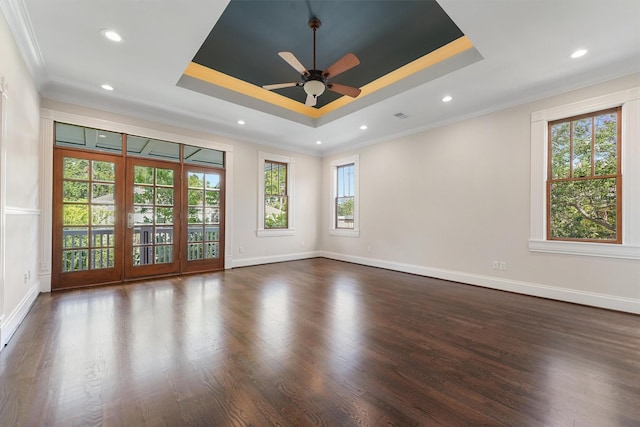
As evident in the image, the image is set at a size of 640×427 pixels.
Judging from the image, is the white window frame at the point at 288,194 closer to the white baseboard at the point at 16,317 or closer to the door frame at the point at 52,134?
the door frame at the point at 52,134

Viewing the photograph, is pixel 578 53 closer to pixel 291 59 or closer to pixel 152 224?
pixel 291 59

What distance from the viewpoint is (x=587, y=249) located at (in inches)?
136

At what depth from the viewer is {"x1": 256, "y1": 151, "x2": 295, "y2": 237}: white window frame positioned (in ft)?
20.2

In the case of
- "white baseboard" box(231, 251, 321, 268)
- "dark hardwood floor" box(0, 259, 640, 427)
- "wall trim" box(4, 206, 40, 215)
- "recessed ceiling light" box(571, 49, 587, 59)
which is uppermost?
"recessed ceiling light" box(571, 49, 587, 59)

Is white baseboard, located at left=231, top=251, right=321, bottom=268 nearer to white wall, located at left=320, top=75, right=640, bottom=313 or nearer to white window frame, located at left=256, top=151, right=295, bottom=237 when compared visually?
white window frame, located at left=256, top=151, right=295, bottom=237

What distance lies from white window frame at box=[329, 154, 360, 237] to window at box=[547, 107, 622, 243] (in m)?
3.51

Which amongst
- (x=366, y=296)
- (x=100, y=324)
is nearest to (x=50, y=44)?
(x=100, y=324)

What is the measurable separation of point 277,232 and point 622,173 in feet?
18.8

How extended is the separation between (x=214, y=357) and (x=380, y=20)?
12.4 feet

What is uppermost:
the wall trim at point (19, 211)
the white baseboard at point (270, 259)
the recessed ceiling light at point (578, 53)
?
the recessed ceiling light at point (578, 53)

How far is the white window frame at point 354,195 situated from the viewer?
21.1ft

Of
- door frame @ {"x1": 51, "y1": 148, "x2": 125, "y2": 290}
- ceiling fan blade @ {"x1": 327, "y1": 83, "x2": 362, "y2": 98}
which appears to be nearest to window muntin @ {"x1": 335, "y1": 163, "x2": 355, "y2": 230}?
ceiling fan blade @ {"x1": 327, "y1": 83, "x2": 362, "y2": 98}

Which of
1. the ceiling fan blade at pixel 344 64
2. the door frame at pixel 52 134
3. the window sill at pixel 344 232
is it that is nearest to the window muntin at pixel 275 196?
the window sill at pixel 344 232

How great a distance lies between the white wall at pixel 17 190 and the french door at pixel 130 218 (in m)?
0.43
